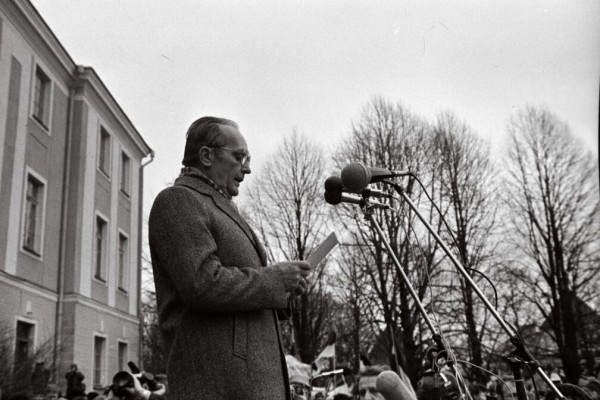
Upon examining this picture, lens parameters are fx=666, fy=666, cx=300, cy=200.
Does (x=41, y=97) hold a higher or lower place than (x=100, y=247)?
higher

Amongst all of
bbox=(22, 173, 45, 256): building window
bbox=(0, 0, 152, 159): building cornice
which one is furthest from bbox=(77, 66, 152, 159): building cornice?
bbox=(22, 173, 45, 256): building window

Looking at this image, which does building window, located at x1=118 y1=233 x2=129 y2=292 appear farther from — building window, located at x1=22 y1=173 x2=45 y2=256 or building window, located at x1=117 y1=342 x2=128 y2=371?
building window, located at x1=22 y1=173 x2=45 y2=256

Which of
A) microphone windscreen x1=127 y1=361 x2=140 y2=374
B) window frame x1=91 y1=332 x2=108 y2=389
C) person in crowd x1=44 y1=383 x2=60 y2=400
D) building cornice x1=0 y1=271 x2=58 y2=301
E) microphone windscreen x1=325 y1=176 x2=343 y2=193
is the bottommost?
microphone windscreen x1=127 y1=361 x2=140 y2=374

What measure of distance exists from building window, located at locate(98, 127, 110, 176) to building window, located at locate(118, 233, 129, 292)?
229 cm

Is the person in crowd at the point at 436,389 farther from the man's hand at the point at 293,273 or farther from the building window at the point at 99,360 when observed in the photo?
the building window at the point at 99,360

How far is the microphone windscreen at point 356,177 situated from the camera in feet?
10.3

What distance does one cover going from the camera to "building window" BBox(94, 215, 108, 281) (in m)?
17.7

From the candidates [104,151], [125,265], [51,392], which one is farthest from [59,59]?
[51,392]

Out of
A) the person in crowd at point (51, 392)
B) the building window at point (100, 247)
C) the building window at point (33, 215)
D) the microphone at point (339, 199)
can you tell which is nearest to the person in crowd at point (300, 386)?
the person in crowd at point (51, 392)

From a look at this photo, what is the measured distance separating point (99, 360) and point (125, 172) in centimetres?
588

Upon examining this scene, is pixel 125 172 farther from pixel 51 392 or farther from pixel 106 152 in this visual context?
pixel 51 392

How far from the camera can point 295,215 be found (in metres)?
22.8

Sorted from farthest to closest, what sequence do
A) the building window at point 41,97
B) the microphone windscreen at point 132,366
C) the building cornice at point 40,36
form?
the building window at point 41,97, the building cornice at point 40,36, the microphone windscreen at point 132,366

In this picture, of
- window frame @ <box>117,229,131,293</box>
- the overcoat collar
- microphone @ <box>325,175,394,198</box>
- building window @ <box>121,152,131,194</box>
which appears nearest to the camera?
the overcoat collar
